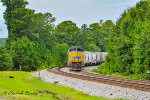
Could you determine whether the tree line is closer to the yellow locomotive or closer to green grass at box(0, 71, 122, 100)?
the yellow locomotive

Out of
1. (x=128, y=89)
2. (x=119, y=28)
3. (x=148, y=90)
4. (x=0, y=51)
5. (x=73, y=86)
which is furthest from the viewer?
(x=0, y=51)

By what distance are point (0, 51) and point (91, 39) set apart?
75.7m

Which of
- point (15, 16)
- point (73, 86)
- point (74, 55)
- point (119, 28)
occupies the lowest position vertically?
point (73, 86)

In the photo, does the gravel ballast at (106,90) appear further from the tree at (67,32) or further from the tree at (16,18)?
the tree at (67,32)

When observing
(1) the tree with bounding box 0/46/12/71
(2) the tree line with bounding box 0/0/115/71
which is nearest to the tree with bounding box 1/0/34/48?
(2) the tree line with bounding box 0/0/115/71

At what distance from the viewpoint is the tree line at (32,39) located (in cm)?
8050

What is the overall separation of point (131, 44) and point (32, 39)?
52.1 meters

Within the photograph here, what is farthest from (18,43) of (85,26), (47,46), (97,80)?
(85,26)

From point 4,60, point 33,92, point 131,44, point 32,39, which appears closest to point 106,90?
point 33,92

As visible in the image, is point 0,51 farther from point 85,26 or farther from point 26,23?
point 85,26

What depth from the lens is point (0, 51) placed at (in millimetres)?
73812

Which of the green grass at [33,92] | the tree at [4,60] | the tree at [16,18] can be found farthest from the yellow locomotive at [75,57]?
the tree at [16,18]

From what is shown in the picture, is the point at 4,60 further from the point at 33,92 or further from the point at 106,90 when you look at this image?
the point at 33,92

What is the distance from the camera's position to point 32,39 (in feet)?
332
